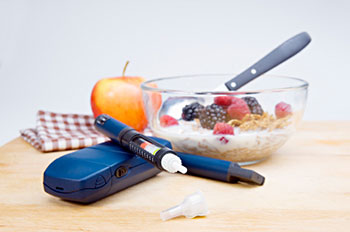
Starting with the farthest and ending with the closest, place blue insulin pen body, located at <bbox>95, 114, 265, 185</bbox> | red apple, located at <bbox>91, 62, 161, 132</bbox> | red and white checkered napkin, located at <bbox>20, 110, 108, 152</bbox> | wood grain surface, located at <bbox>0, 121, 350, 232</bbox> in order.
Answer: red apple, located at <bbox>91, 62, 161, 132</bbox> < red and white checkered napkin, located at <bbox>20, 110, 108, 152</bbox> < blue insulin pen body, located at <bbox>95, 114, 265, 185</bbox> < wood grain surface, located at <bbox>0, 121, 350, 232</bbox>

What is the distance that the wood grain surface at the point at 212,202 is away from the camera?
670 millimetres

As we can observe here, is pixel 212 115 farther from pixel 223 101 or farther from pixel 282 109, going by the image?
pixel 282 109

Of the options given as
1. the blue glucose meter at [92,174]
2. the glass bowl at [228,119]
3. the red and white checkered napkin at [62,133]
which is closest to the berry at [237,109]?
the glass bowl at [228,119]

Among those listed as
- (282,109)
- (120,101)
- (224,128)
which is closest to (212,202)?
(224,128)

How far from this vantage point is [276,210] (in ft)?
2.35

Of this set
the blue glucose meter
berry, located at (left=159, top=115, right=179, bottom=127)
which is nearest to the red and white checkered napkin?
berry, located at (left=159, top=115, right=179, bottom=127)

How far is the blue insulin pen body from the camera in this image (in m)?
0.81

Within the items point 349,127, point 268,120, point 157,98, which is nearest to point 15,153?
point 157,98

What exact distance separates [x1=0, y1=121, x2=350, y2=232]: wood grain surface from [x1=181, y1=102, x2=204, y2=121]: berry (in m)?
0.13

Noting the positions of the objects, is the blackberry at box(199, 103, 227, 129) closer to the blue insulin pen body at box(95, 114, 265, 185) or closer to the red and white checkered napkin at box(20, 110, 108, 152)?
the blue insulin pen body at box(95, 114, 265, 185)

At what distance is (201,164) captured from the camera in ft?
2.88

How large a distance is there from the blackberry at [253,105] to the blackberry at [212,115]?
0.17 ft

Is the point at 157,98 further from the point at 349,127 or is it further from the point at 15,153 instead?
the point at 349,127

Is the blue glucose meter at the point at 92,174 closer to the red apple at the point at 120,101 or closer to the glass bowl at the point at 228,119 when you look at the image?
the glass bowl at the point at 228,119
